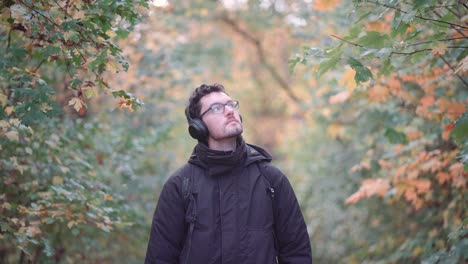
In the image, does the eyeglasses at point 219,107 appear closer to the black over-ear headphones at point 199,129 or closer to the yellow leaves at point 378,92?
the black over-ear headphones at point 199,129

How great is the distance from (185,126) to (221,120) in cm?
793

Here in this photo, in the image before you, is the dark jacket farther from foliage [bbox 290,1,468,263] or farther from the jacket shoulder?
foliage [bbox 290,1,468,263]

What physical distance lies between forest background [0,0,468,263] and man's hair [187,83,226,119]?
14.2 inches

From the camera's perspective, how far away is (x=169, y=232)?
309 centimetres

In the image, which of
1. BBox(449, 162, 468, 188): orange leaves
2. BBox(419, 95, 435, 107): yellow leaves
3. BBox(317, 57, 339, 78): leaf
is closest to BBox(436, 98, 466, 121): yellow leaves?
BBox(419, 95, 435, 107): yellow leaves

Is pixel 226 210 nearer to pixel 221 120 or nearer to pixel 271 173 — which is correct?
pixel 271 173

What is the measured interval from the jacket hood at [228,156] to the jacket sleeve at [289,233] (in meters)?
0.24

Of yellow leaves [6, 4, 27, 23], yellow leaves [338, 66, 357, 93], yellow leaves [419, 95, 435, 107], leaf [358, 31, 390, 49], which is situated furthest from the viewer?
yellow leaves [419, 95, 435, 107]

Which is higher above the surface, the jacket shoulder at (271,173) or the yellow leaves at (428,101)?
the yellow leaves at (428,101)

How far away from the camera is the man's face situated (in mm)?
3184

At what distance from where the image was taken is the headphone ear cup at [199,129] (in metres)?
3.24

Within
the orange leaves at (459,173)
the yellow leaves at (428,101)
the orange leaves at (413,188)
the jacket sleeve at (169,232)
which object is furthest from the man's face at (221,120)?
the orange leaves at (413,188)

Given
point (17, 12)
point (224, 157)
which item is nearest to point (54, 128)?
point (17, 12)

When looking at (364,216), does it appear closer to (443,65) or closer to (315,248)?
(315,248)
